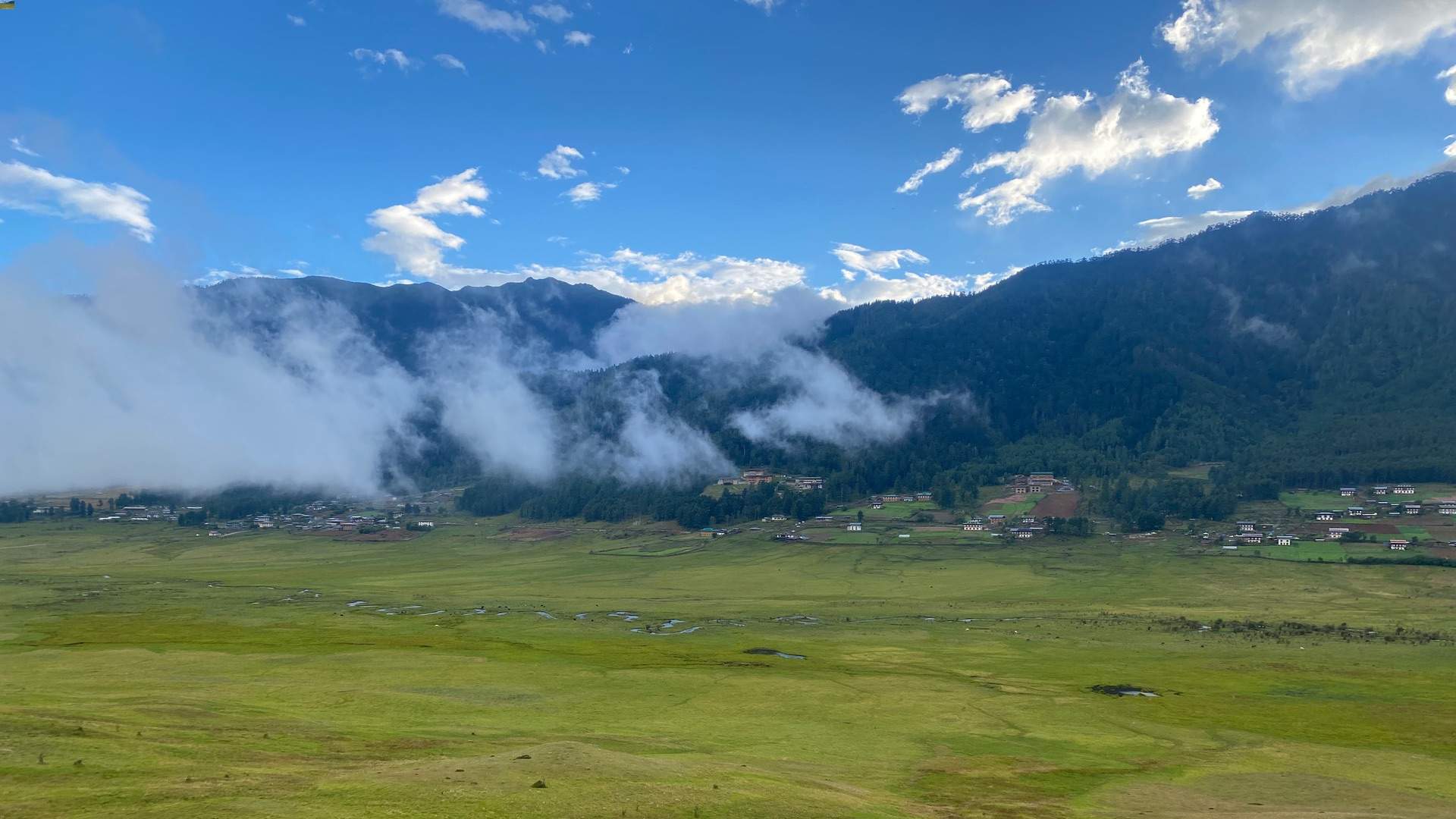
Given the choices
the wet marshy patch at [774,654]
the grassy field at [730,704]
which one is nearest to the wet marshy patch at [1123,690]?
the grassy field at [730,704]

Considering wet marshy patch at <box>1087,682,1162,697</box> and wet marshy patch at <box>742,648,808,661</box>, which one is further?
wet marshy patch at <box>742,648,808,661</box>

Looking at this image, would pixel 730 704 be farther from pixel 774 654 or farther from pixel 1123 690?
pixel 1123 690

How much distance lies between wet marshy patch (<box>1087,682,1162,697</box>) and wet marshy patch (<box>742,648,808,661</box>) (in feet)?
100.0

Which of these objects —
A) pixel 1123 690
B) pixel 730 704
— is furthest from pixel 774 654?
pixel 1123 690

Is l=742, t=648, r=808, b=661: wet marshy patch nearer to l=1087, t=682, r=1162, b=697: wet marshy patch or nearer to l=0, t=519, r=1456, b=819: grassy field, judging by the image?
l=0, t=519, r=1456, b=819: grassy field

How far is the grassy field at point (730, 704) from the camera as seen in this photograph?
39562 mm

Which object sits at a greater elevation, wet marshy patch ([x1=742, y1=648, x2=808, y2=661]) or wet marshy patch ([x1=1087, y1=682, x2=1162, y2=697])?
wet marshy patch ([x1=742, y1=648, x2=808, y2=661])

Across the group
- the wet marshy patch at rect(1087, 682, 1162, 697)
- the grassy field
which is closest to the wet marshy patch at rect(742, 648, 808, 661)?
the grassy field

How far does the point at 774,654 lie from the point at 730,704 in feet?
88.8

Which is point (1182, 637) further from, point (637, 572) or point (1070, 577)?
point (637, 572)

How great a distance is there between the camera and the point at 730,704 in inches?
2790

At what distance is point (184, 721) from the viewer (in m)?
52.5

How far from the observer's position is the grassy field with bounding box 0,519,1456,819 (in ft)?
130

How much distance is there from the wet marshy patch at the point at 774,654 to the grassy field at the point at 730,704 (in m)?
1.22
